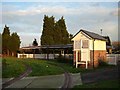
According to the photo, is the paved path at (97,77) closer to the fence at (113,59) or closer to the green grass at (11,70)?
the green grass at (11,70)

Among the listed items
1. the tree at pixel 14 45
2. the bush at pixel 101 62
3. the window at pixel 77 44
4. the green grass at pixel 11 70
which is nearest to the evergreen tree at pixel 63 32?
the tree at pixel 14 45

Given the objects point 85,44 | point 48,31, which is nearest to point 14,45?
point 48,31

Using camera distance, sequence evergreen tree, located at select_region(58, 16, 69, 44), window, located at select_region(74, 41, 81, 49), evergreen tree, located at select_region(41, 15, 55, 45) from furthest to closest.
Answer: evergreen tree, located at select_region(58, 16, 69, 44), evergreen tree, located at select_region(41, 15, 55, 45), window, located at select_region(74, 41, 81, 49)

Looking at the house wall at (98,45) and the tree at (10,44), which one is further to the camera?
the tree at (10,44)

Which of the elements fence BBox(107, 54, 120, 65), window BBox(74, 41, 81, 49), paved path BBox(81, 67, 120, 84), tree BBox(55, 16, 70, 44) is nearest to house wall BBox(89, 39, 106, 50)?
window BBox(74, 41, 81, 49)

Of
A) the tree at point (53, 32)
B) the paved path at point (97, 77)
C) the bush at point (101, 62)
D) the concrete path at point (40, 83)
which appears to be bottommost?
the concrete path at point (40, 83)

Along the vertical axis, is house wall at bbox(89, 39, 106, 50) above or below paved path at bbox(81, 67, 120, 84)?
above

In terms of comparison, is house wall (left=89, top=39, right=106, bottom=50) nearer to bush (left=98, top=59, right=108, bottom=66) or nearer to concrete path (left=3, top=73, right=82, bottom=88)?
bush (left=98, top=59, right=108, bottom=66)

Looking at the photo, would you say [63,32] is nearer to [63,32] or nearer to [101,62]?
[63,32]

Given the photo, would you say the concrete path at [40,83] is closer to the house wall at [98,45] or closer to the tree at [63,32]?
the house wall at [98,45]

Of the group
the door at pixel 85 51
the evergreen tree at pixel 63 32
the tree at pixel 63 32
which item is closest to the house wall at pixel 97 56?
the door at pixel 85 51

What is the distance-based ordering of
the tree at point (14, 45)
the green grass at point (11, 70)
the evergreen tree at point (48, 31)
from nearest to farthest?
the green grass at point (11, 70), the tree at point (14, 45), the evergreen tree at point (48, 31)

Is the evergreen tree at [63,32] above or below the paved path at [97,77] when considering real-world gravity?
above

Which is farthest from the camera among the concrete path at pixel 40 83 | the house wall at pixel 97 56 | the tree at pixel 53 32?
the tree at pixel 53 32
